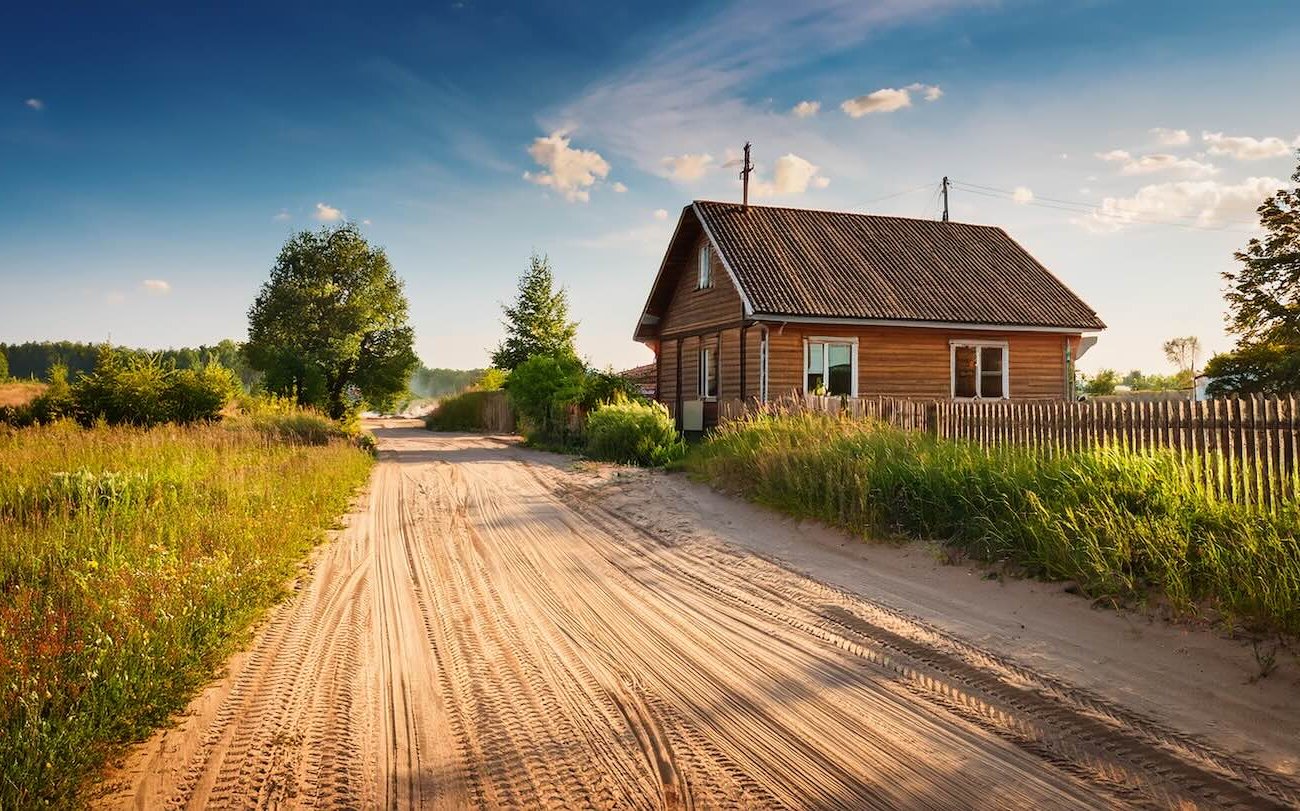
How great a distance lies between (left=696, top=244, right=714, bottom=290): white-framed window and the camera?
867 inches

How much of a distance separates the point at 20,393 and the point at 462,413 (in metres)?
21.8

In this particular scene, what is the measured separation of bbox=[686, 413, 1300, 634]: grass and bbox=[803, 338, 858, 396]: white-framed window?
9.10 metres

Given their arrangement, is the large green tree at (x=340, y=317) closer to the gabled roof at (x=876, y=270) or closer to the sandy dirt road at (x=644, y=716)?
the gabled roof at (x=876, y=270)

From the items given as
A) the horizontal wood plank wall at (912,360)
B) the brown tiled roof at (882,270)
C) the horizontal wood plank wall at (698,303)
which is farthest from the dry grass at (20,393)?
the horizontal wood plank wall at (912,360)

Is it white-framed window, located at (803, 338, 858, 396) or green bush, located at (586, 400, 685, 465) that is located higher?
white-framed window, located at (803, 338, 858, 396)

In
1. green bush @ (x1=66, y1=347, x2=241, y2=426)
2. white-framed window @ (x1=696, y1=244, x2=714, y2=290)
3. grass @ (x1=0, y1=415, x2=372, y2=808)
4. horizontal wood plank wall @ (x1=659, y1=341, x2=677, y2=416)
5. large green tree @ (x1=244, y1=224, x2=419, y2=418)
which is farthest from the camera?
large green tree @ (x1=244, y1=224, x2=419, y2=418)

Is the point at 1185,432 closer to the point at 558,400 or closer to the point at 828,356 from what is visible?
the point at 828,356

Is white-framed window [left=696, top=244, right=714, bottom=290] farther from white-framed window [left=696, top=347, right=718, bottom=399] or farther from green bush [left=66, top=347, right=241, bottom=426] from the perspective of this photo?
green bush [left=66, top=347, right=241, bottom=426]


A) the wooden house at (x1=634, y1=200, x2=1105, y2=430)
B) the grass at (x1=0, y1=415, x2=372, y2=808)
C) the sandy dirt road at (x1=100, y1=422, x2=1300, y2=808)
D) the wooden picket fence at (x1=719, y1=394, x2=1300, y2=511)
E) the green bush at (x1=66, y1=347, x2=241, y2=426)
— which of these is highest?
the wooden house at (x1=634, y1=200, x2=1105, y2=430)

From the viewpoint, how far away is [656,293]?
24.9 metres

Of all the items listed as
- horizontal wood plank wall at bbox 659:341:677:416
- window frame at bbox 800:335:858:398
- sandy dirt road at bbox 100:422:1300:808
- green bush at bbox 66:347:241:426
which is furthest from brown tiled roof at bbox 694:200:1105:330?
green bush at bbox 66:347:241:426

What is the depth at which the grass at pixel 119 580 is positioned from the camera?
338 centimetres

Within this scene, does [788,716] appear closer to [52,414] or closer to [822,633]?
[822,633]

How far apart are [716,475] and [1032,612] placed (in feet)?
22.8
